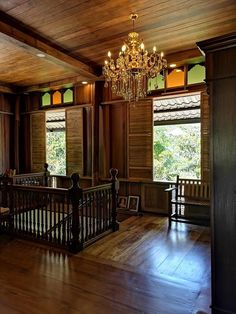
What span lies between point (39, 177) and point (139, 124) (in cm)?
253

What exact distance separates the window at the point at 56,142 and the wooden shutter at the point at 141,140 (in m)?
2.07

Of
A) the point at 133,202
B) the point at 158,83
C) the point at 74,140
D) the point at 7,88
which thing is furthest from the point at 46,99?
the point at 133,202

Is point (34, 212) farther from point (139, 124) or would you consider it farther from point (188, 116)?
point (188, 116)

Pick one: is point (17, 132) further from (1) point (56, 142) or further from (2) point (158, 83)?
(2) point (158, 83)

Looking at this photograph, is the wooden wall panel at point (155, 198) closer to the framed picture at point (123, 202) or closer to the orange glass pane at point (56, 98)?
the framed picture at point (123, 202)

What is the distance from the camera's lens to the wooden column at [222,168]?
5.57ft

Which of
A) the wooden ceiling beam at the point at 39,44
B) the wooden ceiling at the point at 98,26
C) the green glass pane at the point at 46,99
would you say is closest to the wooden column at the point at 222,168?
the wooden ceiling at the point at 98,26

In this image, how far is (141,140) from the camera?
5266 millimetres

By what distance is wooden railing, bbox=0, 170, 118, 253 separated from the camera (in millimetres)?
3346

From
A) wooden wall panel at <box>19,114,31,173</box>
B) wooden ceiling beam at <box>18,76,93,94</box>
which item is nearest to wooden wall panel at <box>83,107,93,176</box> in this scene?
wooden ceiling beam at <box>18,76,93,94</box>

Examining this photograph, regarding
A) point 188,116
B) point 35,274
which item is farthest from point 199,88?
point 35,274

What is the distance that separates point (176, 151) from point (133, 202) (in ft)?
4.64

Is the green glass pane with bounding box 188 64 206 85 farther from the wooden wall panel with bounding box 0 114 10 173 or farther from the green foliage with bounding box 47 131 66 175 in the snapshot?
the wooden wall panel with bounding box 0 114 10 173

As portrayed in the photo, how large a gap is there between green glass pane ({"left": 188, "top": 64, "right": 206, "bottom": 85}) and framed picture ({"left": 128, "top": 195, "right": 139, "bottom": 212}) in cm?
258
